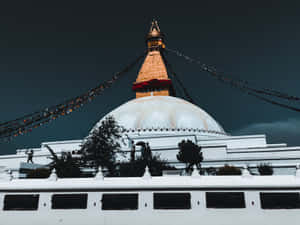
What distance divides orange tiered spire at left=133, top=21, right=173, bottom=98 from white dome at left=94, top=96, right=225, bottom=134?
29.2 ft

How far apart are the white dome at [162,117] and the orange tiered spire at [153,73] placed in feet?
29.2

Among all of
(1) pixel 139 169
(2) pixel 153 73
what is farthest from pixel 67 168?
(2) pixel 153 73

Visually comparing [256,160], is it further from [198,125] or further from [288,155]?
[198,125]

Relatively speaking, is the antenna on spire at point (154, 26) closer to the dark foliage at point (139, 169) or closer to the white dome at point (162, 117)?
the white dome at point (162, 117)

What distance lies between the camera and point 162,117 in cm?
2830

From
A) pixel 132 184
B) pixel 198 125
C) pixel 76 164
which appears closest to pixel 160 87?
pixel 198 125

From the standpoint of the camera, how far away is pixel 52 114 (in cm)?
1554

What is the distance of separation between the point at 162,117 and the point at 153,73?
1585 centimetres

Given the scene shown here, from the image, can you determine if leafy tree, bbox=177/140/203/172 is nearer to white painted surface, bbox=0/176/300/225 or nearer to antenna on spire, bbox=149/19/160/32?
white painted surface, bbox=0/176/300/225

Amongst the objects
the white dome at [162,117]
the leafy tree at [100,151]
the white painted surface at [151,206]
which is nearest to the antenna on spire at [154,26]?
the white dome at [162,117]

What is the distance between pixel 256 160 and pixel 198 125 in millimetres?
9838

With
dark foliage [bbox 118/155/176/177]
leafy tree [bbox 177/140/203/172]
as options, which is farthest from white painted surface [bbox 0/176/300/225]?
leafy tree [bbox 177/140/203/172]

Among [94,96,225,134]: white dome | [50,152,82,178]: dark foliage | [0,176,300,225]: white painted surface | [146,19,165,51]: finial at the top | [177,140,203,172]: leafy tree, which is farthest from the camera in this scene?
[146,19,165,51]: finial at the top

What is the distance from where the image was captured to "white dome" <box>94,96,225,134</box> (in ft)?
91.1
